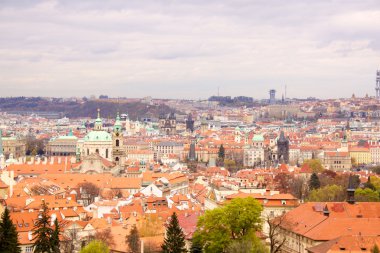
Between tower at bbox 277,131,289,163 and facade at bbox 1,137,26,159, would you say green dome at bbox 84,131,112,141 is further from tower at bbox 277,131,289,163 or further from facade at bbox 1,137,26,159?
tower at bbox 277,131,289,163

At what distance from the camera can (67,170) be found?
89.4 meters

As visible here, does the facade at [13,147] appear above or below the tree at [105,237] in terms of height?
below

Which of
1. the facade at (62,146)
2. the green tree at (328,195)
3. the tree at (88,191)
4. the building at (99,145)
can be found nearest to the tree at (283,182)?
the green tree at (328,195)

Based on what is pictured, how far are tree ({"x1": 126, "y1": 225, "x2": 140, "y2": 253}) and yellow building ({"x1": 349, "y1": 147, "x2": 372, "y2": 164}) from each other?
315 ft

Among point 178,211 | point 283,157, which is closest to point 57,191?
point 178,211

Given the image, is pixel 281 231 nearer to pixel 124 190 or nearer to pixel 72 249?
pixel 72 249

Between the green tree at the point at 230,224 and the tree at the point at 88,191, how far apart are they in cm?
2684

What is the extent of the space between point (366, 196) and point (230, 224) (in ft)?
61.1

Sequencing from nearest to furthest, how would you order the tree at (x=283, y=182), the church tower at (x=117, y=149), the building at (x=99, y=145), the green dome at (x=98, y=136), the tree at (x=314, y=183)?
1. the tree at (x=283, y=182)
2. the tree at (x=314, y=183)
3. the building at (x=99, y=145)
4. the green dome at (x=98, y=136)
5. the church tower at (x=117, y=149)

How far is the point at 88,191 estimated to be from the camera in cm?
7050

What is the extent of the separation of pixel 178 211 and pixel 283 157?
73852mm

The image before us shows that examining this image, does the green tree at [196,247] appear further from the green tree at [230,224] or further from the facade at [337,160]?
the facade at [337,160]

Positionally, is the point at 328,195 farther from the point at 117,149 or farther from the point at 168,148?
the point at 168,148

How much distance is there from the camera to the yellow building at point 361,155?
137488 millimetres
